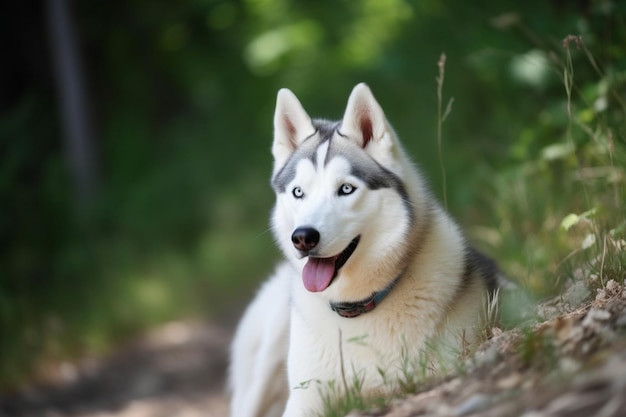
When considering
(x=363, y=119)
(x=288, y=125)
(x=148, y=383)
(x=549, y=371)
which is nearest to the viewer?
(x=549, y=371)

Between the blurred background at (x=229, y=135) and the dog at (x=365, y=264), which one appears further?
the blurred background at (x=229, y=135)

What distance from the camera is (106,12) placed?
48.0 feet

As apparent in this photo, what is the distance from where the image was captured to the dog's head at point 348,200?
3.72 meters

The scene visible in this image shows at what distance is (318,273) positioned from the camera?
3830 millimetres

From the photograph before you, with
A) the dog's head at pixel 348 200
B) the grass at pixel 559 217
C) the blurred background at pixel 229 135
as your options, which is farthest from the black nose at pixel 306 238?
the blurred background at pixel 229 135

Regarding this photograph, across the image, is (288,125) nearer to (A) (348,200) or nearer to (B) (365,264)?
(A) (348,200)

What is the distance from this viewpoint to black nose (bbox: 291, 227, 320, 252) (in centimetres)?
362

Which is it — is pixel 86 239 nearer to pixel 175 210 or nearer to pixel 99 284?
pixel 99 284

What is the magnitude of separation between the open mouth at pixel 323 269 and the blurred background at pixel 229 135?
1055 millimetres

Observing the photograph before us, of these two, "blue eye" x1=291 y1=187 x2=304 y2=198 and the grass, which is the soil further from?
"blue eye" x1=291 y1=187 x2=304 y2=198

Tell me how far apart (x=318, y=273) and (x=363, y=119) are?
841mm

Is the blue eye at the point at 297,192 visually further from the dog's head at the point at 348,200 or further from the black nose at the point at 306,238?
the black nose at the point at 306,238

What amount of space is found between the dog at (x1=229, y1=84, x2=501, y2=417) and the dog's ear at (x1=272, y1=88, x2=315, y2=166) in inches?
0.8

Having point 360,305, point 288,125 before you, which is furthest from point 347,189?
point 288,125
